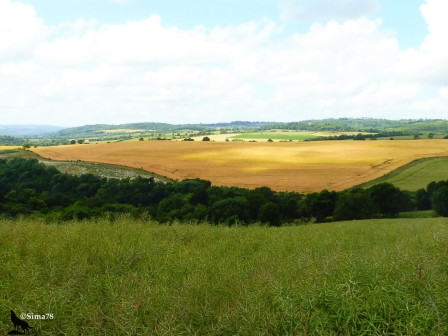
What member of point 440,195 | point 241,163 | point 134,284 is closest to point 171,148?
point 241,163

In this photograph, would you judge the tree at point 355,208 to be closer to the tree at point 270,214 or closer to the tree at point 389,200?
the tree at point 389,200

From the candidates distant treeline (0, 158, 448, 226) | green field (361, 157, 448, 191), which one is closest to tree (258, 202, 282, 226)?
distant treeline (0, 158, 448, 226)

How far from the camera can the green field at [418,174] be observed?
5456 cm

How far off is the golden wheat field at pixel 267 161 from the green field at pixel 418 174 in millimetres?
1885

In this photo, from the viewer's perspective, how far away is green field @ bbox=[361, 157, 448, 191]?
54.6 m

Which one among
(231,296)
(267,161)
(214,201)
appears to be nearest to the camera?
(231,296)

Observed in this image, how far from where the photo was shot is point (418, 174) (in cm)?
6116

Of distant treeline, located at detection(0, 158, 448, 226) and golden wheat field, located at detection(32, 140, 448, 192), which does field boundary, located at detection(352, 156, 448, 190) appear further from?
distant treeline, located at detection(0, 158, 448, 226)

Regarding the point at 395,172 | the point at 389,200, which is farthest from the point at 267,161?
the point at 389,200

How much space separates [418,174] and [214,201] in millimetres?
40048

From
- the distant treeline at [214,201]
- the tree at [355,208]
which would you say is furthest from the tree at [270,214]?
the tree at [355,208]

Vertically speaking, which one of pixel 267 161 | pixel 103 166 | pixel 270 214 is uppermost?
pixel 267 161

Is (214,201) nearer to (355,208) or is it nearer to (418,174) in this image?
(355,208)

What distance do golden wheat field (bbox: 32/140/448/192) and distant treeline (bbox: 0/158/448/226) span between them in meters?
4.01
